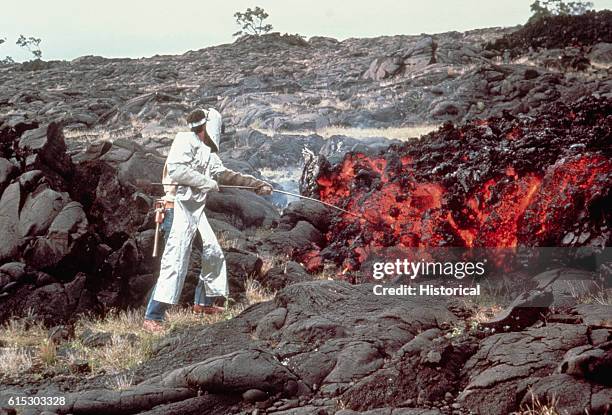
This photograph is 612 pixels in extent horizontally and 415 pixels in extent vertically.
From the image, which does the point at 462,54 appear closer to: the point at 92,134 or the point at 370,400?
the point at 92,134

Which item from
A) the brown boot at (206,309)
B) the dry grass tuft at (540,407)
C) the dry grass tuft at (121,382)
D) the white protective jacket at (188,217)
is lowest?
the dry grass tuft at (121,382)

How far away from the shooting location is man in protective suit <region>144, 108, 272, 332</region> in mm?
9195

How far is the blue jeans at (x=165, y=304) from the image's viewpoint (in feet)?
29.7

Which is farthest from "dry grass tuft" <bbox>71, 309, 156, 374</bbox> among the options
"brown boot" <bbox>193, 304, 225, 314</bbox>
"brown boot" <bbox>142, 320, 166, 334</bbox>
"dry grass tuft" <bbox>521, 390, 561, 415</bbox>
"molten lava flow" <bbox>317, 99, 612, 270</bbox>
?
"dry grass tuft" <bbox>521, 390, 561, 415</bbox>

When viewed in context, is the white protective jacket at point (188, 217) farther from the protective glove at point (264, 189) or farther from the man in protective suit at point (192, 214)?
the protective glove at point (264, 189)

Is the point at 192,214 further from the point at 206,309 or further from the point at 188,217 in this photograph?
the point at 206,309

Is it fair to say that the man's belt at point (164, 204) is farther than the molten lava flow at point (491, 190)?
Yes

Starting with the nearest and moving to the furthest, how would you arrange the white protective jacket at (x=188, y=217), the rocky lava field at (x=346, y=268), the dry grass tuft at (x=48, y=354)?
the rocky lava field at (x=346, y=268) < the dry grass tuft at (x=48, y=354) < the white protective jacket at (x=188, y=217)

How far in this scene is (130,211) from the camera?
10414 mm

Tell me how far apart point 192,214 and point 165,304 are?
135 centimetres

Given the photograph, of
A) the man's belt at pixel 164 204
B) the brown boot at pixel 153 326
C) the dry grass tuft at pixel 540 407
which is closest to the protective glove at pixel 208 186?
the man's belt at pixel 164 204

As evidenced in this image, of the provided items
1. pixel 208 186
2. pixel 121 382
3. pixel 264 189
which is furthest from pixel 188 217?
Result: pixel 121 382

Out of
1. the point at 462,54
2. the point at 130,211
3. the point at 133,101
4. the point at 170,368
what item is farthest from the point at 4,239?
the point at 462,54

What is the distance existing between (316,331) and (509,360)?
2.26 meters
